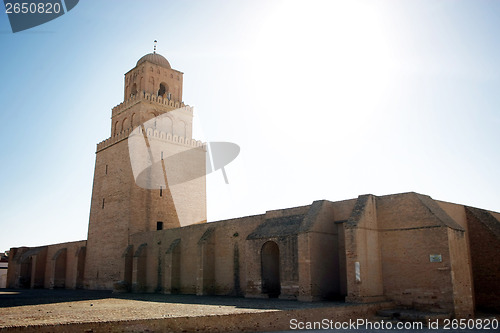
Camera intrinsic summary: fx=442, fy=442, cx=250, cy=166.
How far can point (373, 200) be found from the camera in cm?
1553

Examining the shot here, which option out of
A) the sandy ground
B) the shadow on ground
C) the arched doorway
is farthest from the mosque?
the sandy ground

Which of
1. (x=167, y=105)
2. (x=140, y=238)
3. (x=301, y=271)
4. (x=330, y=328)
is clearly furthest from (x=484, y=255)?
(x=167, y=105)

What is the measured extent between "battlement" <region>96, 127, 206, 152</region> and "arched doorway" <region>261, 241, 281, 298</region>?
13674mm

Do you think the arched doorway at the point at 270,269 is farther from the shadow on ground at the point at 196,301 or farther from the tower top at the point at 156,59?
the tower top at the point at 156,59

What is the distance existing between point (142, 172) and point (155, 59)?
26.4ft

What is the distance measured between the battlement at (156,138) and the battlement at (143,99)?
1.94m

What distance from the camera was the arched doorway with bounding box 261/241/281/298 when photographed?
55.3 feet

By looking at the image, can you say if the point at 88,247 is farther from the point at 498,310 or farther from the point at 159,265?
the point at 498,310

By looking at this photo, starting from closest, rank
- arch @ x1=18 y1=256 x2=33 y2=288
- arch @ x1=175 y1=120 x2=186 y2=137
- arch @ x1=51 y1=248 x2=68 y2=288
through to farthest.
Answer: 1. arch @ x1=175 y1=120 x2=186 y2=137
2. arch @ x1=51 y1=248 x2=68 y2=288
3. arch @ x1=18 y1=256 x2=33 y2=288

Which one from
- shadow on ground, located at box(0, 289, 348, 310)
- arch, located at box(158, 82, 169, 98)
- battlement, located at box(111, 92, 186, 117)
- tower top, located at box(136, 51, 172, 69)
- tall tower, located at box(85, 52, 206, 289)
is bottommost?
shadow on ground, located at box(0, 289, 348, 310)

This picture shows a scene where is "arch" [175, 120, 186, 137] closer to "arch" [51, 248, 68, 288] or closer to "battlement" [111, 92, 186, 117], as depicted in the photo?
"battlement" [111, 92, 186, 117]

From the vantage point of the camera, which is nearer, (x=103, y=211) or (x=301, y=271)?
(x=301, y=271)

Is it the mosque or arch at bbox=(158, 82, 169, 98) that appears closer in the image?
the mosque

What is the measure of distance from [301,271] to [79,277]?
776 inches
